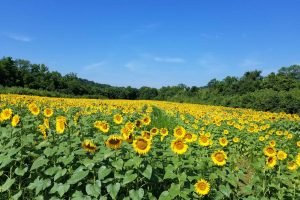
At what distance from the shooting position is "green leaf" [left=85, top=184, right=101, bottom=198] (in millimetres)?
4016

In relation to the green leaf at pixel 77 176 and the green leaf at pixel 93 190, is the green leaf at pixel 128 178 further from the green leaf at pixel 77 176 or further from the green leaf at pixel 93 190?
the green leaf at pixel 77 176

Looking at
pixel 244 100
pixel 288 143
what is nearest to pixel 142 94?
pixel 244 100

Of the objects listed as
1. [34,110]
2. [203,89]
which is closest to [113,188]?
[34,110]

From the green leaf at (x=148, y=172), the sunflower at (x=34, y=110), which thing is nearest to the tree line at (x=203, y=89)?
the sunflower at (x=34, y=110)

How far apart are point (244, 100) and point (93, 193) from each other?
34.5 meters

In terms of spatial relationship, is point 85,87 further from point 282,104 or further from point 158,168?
point 158,168

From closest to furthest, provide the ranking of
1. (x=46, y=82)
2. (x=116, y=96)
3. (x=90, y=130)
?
(x=90, y=130) < (x=46, y=82) < (x=116, y=96)

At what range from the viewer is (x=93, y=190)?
13.3 ft

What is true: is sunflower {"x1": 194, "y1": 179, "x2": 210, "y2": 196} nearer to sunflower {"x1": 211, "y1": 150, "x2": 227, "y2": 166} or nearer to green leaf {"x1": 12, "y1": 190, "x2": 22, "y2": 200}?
sunflower {"x1": 211, "y1": 150, "x2": 227, "y2": 166}

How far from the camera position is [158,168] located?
15.7ft

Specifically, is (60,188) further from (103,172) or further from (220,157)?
(220,157)

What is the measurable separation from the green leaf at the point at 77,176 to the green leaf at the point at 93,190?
0.37 feet

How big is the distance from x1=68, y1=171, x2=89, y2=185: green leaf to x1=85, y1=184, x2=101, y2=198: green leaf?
0.37ft

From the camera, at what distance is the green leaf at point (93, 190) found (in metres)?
4.02
